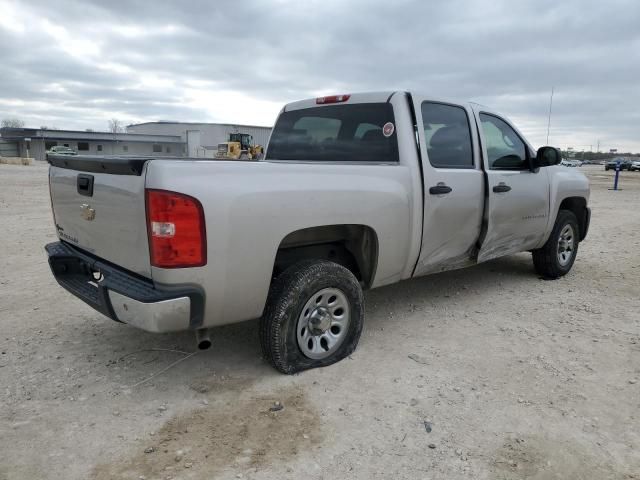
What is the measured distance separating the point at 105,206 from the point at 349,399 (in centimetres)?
185

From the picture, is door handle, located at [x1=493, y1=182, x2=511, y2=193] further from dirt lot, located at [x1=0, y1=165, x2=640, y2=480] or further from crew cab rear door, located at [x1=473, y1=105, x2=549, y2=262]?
dirt lot, located at [x1=0, y1=165, x2=640, y2=480]

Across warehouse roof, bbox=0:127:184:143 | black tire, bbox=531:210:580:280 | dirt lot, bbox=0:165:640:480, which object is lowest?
dirt lot, bbox=0:165:640:480

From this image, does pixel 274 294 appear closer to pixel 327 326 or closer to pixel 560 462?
pixel 327 326

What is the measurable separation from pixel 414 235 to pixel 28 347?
9.85 feet

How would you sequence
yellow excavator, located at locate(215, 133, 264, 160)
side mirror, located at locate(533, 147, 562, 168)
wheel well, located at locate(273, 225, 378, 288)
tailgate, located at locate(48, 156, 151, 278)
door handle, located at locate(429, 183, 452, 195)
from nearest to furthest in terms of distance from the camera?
tailgate, located at locate(48, 156, 151, 278)
wheel well, located at locate(273, 225, 378, 288)
door handle, located at locate(429, 183, 452, 195)
side mirror, located at locate(533, 147, 562, 168)
yellow excavator, located at locate(215, 133, 264, 160)

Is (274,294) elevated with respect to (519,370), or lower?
elevated

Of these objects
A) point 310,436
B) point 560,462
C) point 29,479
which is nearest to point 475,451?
point 560,462

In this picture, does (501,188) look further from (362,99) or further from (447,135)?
(362,99)

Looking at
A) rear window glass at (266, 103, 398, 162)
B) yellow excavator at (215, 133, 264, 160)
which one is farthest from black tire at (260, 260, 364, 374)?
yellow excavator at (215, 133, 264, 160)

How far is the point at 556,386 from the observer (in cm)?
317

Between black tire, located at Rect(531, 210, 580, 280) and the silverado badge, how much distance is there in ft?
15.5

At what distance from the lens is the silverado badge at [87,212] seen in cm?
309

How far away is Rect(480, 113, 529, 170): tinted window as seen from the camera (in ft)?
15.4

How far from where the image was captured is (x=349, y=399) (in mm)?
2990
